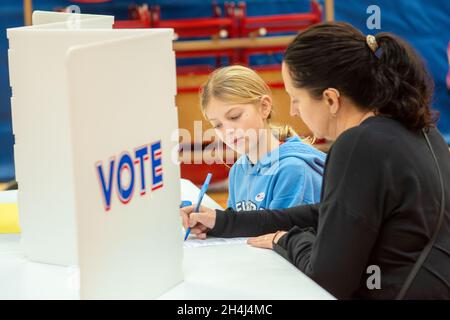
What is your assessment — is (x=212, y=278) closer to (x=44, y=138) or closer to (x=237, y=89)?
(x=44, y=138)

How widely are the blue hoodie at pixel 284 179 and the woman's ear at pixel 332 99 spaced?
44 centimetres

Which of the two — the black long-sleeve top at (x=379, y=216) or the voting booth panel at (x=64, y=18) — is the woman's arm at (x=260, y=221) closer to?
the black long-sleeve top at (x=379, y=216)

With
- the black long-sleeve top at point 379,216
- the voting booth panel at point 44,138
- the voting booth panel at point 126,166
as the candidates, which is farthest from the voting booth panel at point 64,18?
the black long-sleeve top at point 379,216

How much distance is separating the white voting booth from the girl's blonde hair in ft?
1.66

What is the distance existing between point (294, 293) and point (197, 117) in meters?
3.23

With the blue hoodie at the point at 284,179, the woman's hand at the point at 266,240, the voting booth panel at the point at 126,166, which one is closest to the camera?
the voting booth panel at the point at 126,166

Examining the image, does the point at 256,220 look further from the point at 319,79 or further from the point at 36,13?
the point at 36,13

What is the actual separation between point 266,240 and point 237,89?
23.8 inches

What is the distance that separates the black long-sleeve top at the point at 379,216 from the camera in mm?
1467

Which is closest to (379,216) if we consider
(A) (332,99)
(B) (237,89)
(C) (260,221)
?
(A) (332,99)

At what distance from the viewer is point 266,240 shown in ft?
5.79

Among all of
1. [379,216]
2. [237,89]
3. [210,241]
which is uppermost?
[237,89]

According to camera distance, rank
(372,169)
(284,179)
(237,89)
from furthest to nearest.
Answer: (237,89) → (284,179) → (372,169)

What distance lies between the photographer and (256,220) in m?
1.88
